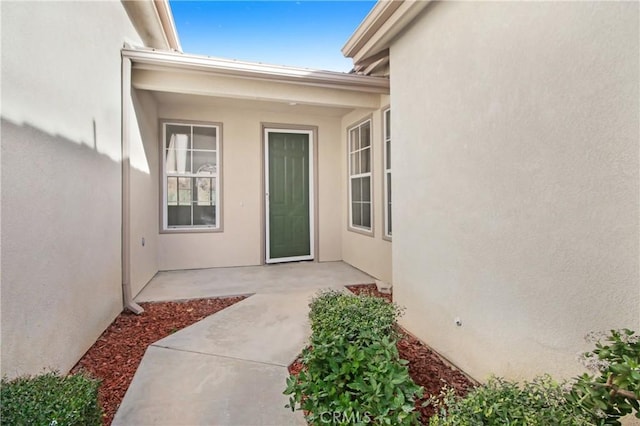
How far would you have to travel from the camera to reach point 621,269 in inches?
59.4

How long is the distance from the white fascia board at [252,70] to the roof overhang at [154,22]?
2.58ft

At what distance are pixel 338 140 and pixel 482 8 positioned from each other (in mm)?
4344

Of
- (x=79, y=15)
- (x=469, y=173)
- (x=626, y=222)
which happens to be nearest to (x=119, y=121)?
(x=79, y=15)

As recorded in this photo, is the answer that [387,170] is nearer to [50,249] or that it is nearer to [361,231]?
[361,231]

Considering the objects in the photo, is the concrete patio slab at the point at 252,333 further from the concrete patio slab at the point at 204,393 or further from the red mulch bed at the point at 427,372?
the red mulch bed at the point at 427,372

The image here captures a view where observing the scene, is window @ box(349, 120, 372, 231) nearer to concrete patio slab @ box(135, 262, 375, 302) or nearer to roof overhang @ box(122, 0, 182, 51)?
concrete patio slab @ box(135, 262, 375, 302)

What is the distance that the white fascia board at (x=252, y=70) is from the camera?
156 inches

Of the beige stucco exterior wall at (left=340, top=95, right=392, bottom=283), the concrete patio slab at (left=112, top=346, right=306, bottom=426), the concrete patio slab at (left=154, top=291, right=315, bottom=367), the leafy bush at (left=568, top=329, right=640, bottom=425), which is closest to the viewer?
the leafy bush at (left=568, top=329, right=640, bottom=425)

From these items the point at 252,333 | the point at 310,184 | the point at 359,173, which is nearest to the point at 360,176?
the point at 359,173

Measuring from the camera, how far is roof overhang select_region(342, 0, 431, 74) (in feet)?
9.68

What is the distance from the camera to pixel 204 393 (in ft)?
7.20

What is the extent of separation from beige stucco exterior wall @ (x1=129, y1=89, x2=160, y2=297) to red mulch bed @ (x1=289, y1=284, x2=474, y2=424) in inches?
117

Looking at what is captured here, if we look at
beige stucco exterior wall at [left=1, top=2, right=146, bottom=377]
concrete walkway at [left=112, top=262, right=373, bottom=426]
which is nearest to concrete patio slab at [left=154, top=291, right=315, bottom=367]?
concrete walkway at [left=112, top=262, right=373, bottom=426]

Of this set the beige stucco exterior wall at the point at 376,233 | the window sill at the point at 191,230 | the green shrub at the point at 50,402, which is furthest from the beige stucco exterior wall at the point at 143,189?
the beige stucco exterior wall at the point at 376,233
